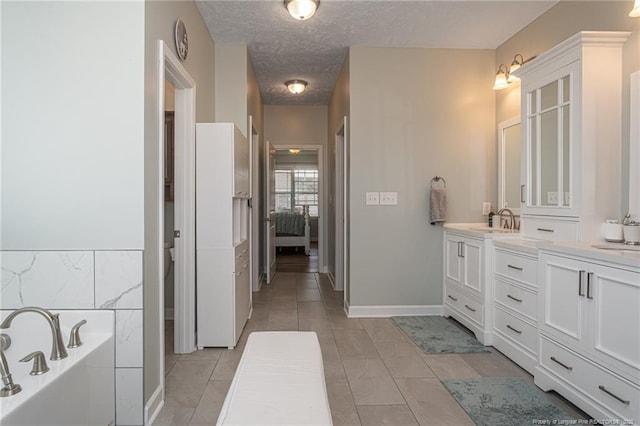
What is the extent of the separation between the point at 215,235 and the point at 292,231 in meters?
5.65

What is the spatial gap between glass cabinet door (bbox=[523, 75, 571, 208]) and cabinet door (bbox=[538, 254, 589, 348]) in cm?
60

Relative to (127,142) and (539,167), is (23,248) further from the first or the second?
(539,167)

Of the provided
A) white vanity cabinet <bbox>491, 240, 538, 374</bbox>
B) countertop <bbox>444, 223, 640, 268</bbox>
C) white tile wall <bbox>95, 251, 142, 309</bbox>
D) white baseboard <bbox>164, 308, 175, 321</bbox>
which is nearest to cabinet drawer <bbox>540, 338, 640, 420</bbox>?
white vanity cabinet <bbox>491, 240, 538, 374</bbox>

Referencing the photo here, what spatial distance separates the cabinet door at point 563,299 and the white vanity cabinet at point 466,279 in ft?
2.55

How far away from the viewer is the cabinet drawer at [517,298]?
100 inches

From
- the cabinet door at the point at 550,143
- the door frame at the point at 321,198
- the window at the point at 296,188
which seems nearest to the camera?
the cabinet door at the point at 550,143

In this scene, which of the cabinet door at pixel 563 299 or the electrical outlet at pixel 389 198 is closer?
the cabinet door at pixel 563 299

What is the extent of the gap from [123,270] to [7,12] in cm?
141

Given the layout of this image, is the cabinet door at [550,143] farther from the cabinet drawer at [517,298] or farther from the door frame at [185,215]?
the door frame at [185,215]

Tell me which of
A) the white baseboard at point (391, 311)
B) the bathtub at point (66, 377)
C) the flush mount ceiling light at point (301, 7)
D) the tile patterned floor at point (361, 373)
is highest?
the flush mount ceiling light at point (301, 7)

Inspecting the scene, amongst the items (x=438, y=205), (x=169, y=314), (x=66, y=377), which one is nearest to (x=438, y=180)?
(x=438, y=205)

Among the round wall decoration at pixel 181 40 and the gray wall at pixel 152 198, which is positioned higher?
the round wall decoration at pixel 181 40

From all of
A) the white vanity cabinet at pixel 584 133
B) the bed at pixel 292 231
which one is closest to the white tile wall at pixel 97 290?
the white vanity cabinet at pixel 584 133

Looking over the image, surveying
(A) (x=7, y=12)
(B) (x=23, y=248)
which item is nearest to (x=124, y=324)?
(B) (x=23, y=248)
